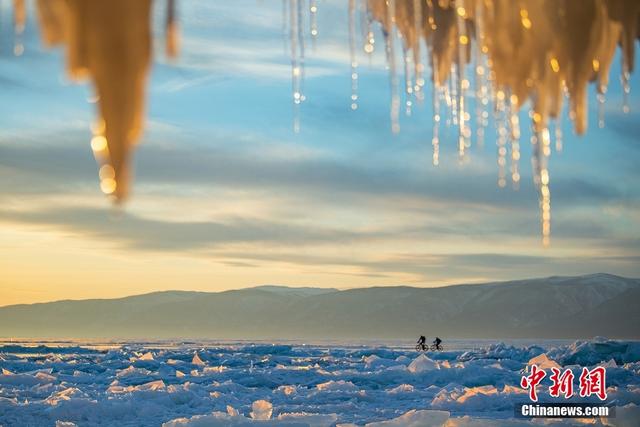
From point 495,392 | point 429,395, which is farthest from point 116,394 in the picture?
point 495,392

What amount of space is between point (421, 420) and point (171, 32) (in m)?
12.3

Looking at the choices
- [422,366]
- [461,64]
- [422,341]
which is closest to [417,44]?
[461,64]

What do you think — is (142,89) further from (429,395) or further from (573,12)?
(429,395)

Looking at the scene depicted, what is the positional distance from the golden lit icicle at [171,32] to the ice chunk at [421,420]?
475 inches

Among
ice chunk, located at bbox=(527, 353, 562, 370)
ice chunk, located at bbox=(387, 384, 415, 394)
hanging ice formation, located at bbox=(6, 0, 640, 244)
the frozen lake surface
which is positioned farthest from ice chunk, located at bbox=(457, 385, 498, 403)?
hanging ice formation, located at bbox=(6, 0, 640, 244)

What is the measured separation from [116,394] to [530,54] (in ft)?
58.6

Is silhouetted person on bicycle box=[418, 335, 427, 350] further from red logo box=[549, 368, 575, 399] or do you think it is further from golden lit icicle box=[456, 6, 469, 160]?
golden lit icicle box=[456, 6, 469, 160]

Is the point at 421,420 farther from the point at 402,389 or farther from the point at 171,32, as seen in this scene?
the point at 171,32

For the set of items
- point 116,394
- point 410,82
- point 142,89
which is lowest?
point 116,394

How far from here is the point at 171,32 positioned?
176cm

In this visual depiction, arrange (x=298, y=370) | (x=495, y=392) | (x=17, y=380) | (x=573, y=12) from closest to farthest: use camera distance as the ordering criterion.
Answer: (x=573, y=12) → (x=495, y=392) → (x=17, y=380) → (x=298, y=370)

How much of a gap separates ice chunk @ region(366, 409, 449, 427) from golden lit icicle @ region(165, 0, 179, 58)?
39.6 feet

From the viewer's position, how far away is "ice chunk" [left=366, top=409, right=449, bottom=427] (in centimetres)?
1322

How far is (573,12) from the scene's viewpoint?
2863 millimetres
